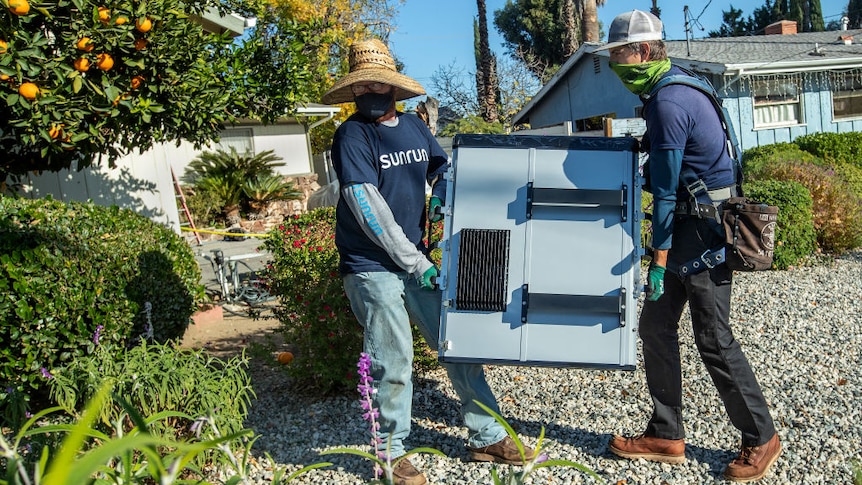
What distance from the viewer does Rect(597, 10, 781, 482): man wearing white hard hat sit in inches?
122

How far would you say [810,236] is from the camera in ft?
27.7

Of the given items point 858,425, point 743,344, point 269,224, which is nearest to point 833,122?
point 269,224

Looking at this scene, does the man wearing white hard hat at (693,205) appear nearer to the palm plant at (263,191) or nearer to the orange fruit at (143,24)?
the orange fruit at (143,24)

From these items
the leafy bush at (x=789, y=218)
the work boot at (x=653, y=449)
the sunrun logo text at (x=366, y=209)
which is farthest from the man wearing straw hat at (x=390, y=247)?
the leafy bush at (x=789, y=218)

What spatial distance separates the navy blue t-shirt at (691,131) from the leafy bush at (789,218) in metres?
5.30

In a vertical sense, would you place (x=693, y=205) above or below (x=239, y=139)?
below

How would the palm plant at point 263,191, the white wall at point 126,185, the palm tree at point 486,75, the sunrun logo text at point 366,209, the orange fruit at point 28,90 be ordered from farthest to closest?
the palm tree at point 486,75, the palm plant at point 263,191, the white wall at point 126,185, the orange fruit at point 28,90, the sunrun logo text at point 366,209

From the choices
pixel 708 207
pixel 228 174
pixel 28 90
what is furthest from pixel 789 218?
pixel 228 174

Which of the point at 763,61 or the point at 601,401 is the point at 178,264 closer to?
the point at 601,401

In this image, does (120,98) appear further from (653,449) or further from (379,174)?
(653,449)

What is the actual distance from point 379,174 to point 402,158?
134mm

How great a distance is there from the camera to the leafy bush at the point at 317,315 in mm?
4359

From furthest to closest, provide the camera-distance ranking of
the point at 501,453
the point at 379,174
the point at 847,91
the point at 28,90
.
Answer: the point at 847,91 < the point at 28,90 < the point at 501,453 < the point at 379,174

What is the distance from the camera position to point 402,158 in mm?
3393
